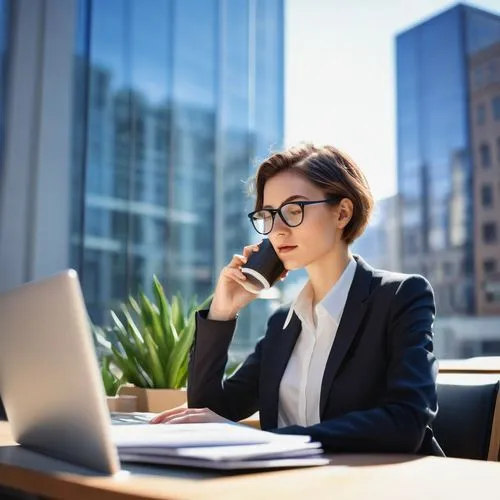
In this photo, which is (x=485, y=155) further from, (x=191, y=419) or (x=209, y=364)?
(x=191, y=419)

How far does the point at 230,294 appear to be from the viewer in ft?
4.89

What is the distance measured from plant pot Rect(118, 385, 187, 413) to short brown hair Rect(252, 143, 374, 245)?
0.72 meters

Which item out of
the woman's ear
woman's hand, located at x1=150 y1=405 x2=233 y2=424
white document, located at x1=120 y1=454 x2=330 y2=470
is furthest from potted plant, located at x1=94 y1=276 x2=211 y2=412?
white document, located at x1=120 y1=454 x2=330 y2=470

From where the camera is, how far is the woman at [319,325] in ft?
4.04

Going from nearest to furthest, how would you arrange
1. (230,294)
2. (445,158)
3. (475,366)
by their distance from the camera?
(230,294) → (475,366) → (445,158)

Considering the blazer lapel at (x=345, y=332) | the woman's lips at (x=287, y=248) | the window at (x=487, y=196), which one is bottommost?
the blazer lapel at (x=345, y=332)

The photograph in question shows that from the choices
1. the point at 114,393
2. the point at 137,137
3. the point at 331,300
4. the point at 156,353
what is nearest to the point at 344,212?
the point at 331,300

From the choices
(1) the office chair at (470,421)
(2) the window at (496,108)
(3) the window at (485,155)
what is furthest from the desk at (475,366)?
(2) the window at (496,108)

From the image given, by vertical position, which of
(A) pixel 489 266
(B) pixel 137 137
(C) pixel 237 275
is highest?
(B) pixel 137 137

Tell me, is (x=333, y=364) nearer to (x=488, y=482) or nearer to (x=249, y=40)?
(x=488, y=482)

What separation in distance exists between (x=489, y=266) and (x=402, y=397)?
1.91 metres

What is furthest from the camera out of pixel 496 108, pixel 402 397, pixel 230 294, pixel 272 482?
pixel 496 108

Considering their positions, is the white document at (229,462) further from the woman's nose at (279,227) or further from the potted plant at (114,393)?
the potted plant at (114,393)

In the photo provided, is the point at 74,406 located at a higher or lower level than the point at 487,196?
lower
